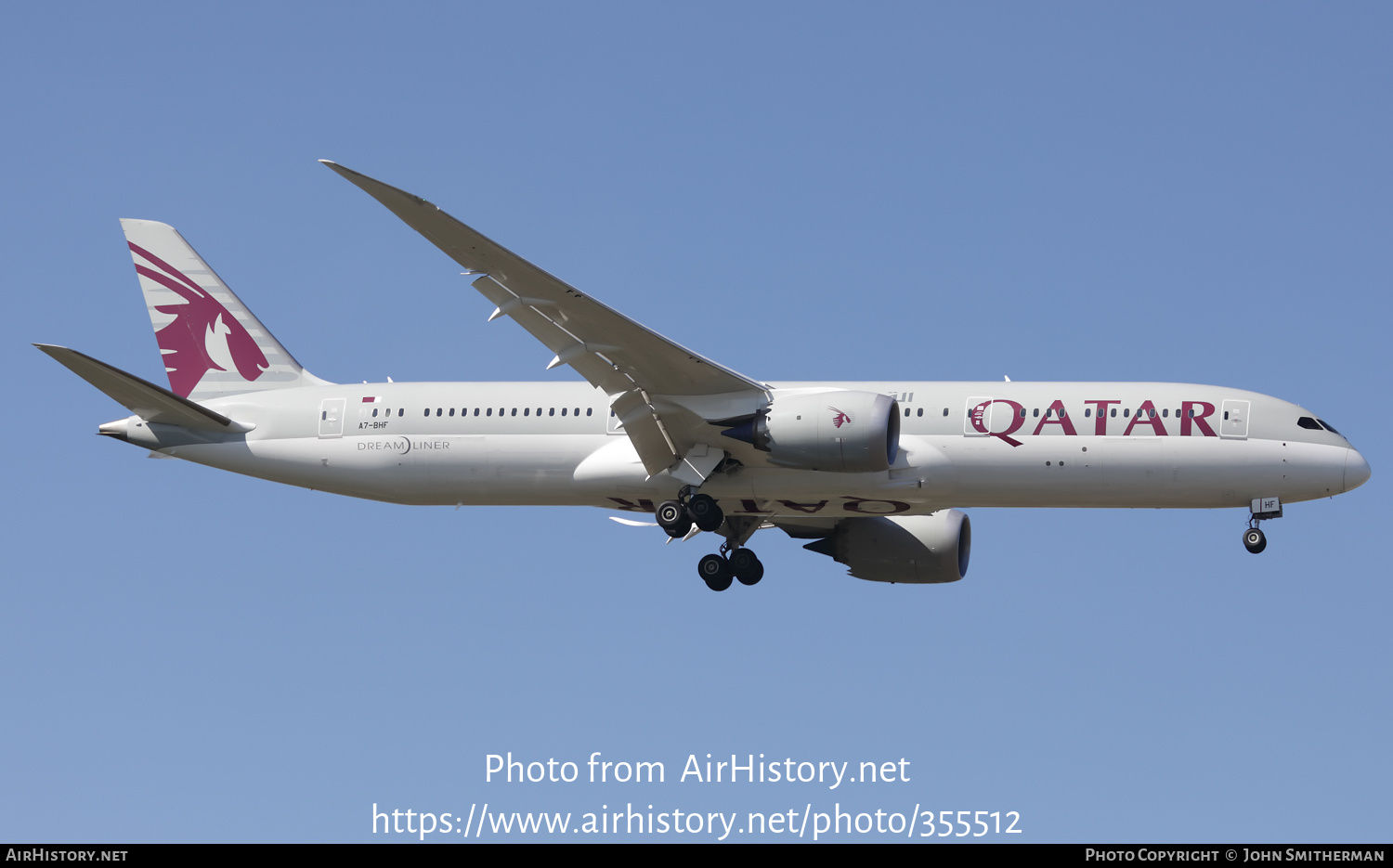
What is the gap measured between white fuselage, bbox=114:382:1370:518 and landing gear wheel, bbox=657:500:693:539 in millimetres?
387

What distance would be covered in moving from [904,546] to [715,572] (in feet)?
15.3

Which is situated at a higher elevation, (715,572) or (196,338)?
(196,338)

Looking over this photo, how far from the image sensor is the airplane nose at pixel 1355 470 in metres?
30.8

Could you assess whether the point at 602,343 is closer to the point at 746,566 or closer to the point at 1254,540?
the point at 746,566

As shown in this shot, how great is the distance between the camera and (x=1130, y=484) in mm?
30797

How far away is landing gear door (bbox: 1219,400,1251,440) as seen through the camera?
30953mm

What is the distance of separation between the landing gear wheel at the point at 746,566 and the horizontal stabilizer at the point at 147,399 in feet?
35.2

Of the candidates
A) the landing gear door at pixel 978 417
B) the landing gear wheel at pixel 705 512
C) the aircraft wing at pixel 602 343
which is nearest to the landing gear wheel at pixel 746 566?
the landing gear wheel at pixel 705 512

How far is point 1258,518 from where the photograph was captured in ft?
101

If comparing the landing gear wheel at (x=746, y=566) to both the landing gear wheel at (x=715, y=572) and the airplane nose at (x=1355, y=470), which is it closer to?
the landing gear wheel at (x=715, y=572)

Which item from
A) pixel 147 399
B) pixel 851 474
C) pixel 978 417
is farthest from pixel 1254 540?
pixel 147 399

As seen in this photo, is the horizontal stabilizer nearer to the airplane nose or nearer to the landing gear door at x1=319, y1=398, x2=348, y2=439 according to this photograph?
the landing gear door at x1=319, y1=398, x2=348, y2=439

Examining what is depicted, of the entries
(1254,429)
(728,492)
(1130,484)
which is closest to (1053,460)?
(1130,484)

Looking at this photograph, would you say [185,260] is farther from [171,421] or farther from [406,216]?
[406,216]
